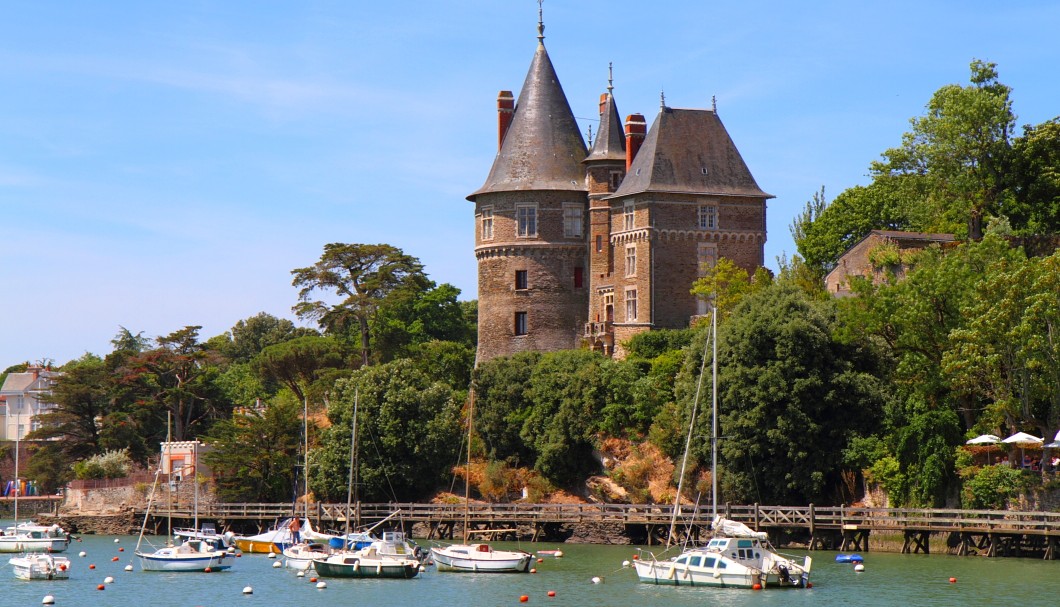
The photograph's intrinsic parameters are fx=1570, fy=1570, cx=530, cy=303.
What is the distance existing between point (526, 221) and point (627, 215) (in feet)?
20.8

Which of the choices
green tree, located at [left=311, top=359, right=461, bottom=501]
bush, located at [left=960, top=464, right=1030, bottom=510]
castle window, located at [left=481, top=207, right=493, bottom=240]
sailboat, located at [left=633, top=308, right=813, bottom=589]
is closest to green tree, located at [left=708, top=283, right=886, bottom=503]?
bush, located at [left=960, top=464, right=1030, bottom=510]

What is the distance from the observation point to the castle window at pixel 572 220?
90.2 meters

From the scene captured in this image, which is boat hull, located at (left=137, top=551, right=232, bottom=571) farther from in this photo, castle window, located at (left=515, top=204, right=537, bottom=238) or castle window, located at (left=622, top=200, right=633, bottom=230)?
castle window, located at (left=622, top=200, right=633, bottom=230)

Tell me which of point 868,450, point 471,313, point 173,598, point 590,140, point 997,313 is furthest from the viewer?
point 471,313

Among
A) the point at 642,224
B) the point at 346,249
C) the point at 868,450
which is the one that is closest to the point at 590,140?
the point at 642,224

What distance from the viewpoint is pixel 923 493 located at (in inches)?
2534

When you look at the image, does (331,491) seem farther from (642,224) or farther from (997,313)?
(997,313)

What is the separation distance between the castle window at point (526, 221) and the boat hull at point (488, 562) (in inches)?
1263

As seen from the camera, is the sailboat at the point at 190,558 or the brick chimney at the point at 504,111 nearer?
the sailboat at the point at 190,558

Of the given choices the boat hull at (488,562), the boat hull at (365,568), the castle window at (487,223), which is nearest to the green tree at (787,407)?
the boat hull at (488,562)

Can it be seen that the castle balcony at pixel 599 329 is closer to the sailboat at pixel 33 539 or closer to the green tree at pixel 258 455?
the green tree at pixel 258 455

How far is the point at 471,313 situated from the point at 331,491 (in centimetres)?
6188

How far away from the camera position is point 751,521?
219 feet

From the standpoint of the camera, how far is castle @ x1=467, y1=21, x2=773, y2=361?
85812mm
